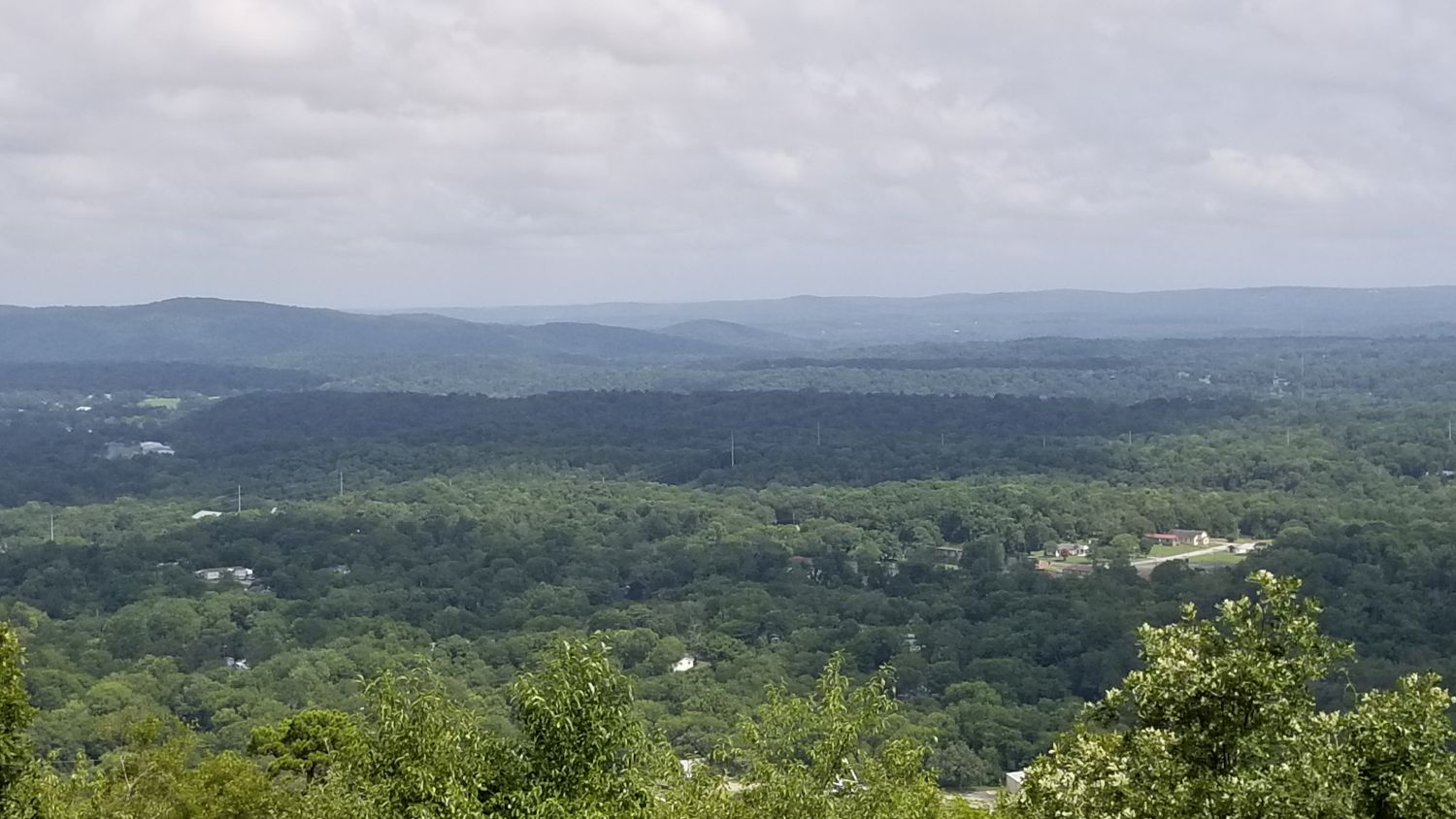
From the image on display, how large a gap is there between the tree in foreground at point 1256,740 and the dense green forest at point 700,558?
0.49m

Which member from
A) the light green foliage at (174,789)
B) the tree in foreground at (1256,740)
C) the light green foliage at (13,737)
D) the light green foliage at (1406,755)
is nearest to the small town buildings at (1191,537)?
the light green foliage at (174,789)

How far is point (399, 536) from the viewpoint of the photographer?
78.4 metres

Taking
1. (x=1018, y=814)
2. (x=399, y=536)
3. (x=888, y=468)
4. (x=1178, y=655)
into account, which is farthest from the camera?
(x=888, y=468)

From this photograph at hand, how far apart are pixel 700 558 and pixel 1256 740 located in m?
62.2

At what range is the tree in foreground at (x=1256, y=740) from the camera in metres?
9.73

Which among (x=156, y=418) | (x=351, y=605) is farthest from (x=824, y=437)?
(x=156, y=418)

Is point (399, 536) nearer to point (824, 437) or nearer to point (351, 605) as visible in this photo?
point (351, 605)

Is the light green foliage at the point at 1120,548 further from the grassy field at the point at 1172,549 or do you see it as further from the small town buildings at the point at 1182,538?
the small town buildings at the point at 1182,538

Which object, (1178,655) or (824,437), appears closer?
(1178,655)

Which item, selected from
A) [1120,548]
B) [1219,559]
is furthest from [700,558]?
[1219,559]

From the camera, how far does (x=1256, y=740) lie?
10.8 meters

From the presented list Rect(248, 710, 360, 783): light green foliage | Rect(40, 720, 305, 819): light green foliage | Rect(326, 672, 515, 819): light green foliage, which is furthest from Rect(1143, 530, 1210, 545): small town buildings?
Rect(326, 672, 515, 819): light green foliage

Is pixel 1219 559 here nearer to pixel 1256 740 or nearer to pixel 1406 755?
pixel 1256 740

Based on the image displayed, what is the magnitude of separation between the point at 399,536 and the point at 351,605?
47.9 feet
